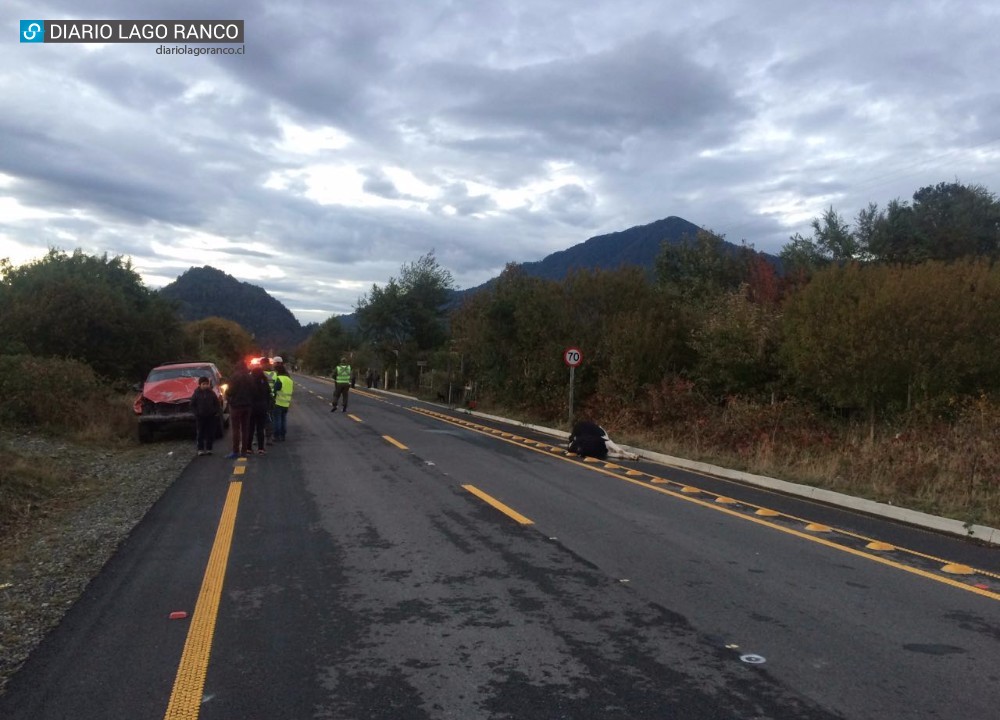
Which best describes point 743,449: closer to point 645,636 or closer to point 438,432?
point 438,432

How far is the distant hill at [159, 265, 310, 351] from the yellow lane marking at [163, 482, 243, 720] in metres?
143

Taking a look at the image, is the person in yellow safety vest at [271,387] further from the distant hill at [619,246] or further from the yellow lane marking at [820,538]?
the distant hill at [619,246]

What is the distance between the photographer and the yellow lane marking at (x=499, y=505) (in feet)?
30.6

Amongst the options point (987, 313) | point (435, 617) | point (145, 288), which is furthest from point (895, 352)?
point (145, 288)

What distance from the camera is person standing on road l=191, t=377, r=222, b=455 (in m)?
15.1

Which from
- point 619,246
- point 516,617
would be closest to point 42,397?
point 516,617

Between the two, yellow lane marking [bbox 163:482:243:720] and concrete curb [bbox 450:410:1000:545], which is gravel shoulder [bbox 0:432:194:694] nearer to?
yellow lane marking [bbox 163:482:243:720]

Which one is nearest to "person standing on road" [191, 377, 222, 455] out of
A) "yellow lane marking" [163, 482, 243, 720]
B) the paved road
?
the paved road

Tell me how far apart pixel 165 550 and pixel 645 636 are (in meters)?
4.83

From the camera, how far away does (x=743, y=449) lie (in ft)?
54.7

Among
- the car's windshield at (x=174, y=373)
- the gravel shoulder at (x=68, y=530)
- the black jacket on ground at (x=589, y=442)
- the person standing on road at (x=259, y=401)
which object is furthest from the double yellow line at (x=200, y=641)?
the car's windshield at (x=174, y=373)

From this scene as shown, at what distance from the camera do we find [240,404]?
14.9 meters

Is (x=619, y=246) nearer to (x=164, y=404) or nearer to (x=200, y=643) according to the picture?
(x=164, y=404)

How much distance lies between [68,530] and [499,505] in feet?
16.3
